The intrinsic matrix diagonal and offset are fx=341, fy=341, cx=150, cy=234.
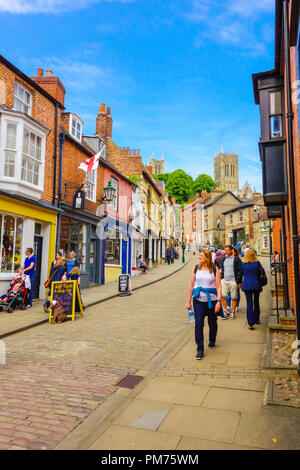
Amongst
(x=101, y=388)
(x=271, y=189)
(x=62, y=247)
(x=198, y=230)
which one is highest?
(x=198, y=230)

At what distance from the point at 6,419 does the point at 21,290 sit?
24.3 feet

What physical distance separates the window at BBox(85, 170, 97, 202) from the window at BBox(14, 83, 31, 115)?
15.8 ft

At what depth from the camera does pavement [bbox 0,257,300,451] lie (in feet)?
10.4

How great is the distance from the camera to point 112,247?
797 inches

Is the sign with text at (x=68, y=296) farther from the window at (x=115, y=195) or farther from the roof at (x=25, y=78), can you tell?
the window at (x=115, y=195)

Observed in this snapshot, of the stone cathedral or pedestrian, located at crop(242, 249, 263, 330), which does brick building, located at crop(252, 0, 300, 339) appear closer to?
pedestrian, located at crop(242, 249, 263, 330)

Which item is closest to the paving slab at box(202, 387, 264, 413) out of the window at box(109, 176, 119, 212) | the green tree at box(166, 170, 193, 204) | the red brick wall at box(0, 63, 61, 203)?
the red brick wall at box(0, 63, 61, 203)

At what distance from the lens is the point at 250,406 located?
3.85m

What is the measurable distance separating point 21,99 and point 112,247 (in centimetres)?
1011

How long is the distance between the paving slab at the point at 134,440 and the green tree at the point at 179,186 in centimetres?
7759

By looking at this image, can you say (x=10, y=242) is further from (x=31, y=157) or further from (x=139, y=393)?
(x=139, y=393)

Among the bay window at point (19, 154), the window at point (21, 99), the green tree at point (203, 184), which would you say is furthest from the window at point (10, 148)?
the green tree at point (203, 184)
